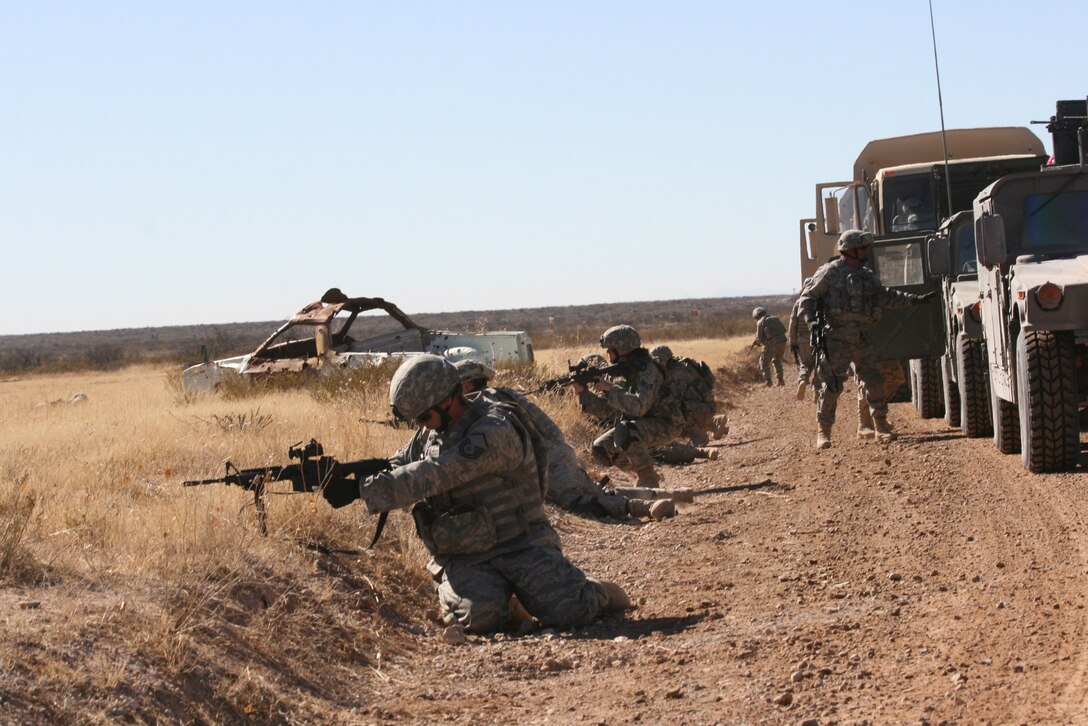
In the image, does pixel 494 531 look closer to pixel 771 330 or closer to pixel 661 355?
pixel 661 355

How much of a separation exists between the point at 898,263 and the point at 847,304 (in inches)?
124

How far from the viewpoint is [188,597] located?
18.1 ft

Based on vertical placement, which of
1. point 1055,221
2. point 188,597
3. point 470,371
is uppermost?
point 1055,221

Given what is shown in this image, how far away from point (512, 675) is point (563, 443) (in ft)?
13.5

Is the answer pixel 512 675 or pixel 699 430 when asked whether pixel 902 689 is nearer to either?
pixel 512 675

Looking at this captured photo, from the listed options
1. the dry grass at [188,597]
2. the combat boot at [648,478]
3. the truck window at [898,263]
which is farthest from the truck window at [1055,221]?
the dry grass at [188,597]

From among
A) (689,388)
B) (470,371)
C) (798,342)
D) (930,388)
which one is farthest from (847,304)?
(470,371)

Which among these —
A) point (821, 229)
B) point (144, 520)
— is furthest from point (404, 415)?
point (821, 229)

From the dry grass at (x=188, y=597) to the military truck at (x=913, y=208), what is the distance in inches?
250

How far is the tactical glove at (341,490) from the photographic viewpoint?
20.6ft

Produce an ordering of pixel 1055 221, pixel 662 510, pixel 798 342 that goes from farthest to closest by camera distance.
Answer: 1. pixel 798 342
2. pixel 1055 221
3. pixel 662 510

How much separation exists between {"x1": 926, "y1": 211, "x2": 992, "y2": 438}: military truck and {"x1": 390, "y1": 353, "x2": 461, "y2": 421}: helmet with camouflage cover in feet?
21.9

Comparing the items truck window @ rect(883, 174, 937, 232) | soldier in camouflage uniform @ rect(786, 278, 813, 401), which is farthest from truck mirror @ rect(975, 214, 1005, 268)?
truck window @ rect(883, 174, 937, 232)

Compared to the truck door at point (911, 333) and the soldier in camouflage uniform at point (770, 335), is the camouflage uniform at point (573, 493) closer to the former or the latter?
the truck door at point (911, 333)
